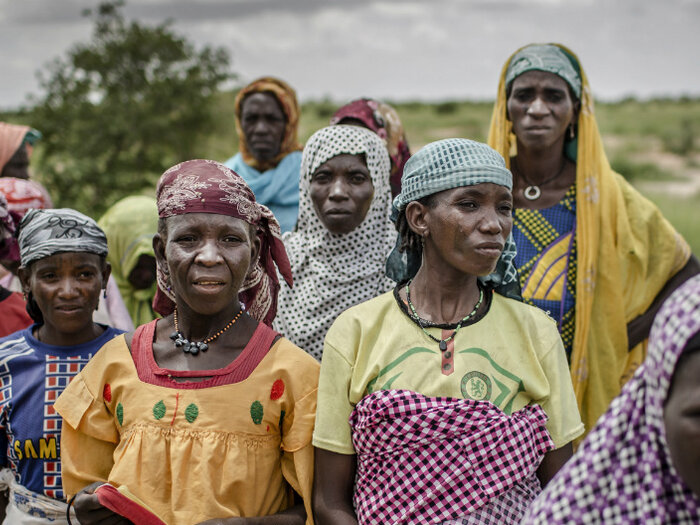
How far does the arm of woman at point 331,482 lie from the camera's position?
2324 millimetres

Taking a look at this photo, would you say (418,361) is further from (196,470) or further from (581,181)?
(581,181)

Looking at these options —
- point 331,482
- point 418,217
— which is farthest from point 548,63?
point 331,482

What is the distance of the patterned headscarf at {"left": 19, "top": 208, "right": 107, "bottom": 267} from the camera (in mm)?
2805

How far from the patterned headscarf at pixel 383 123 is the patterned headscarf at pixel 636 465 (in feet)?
10.2

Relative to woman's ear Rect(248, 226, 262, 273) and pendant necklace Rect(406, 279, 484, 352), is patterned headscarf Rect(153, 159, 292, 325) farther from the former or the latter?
pendant necklace Rect(406, 279, 484, 352)

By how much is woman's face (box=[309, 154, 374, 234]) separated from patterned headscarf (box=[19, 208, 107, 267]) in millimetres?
1049

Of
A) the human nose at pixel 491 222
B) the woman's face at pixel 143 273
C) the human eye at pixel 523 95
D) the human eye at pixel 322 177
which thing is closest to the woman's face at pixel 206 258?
the human nose at pixel 491 222

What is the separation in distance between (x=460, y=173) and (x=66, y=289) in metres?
1.57

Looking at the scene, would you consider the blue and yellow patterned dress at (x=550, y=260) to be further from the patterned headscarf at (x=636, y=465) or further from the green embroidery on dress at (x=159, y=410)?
the patterned headscarf at (x=636, y=465)

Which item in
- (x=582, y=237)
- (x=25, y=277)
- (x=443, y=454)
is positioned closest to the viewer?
(x=443, y=454)

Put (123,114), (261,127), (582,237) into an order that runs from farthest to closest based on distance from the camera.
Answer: (123,114) → (261,127) → (582,237)

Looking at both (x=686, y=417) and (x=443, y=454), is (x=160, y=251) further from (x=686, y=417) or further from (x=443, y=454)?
(x=686, y=417)

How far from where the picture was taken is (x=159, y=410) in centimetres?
232

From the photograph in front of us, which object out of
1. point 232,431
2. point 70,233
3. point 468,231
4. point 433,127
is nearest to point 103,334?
point 70,233
